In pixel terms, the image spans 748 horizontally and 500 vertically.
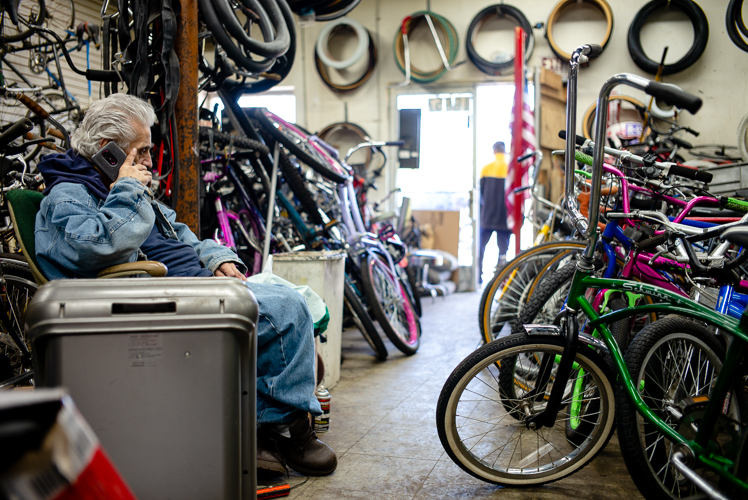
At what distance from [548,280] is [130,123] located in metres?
1.55

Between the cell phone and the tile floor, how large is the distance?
108 centimetres

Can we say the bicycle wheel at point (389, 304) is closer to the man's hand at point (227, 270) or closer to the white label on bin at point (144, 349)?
the man's hand at point (227, 270)

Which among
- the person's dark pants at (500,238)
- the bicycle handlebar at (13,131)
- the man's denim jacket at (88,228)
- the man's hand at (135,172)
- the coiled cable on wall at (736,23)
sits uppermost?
the coiled cable on wall at (736,23)

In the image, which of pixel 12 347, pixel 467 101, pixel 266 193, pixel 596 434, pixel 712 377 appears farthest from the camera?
pixel 467 101

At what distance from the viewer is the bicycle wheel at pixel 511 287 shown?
8.55 feet

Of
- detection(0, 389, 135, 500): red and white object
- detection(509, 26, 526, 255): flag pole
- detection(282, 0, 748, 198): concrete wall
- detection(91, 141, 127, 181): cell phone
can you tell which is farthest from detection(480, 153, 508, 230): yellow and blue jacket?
detection(0, 389, 135, 500): red and white object

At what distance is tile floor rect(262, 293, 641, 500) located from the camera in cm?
165

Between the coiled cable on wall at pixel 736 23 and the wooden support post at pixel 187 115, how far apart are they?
5.94m

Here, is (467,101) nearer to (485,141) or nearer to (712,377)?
(485,141)

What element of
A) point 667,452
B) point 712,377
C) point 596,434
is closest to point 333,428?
point 596,434

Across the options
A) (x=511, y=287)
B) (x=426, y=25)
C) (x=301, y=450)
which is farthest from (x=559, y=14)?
(x=301, y=450)

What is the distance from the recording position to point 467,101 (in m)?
7.15

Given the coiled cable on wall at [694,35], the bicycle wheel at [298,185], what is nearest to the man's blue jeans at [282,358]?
the bicycle wheel at [298,185]

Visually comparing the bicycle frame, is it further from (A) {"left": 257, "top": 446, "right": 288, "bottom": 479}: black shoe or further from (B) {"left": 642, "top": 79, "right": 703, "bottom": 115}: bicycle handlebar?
(A) {"left": 257, "top": 446, "right": 288, "bottom": 479}: black shoe
